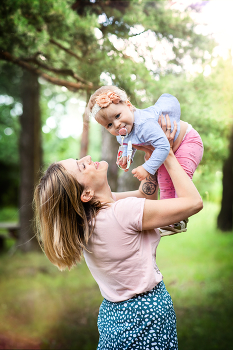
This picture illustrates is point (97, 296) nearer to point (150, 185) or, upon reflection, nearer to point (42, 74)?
point (150, 185)

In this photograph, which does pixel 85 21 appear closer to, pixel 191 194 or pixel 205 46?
pixel 205 46

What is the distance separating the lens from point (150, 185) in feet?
4.96

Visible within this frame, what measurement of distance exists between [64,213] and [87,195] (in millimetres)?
125

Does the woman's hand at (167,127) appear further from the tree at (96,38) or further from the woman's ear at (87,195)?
the tree at (96,38)

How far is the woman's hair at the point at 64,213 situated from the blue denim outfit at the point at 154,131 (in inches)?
12.0

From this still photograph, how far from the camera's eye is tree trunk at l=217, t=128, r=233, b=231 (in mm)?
2520

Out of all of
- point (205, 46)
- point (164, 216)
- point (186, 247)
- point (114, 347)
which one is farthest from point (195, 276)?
point (205, 46)

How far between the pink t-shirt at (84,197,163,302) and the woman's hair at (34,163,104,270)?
5 cm

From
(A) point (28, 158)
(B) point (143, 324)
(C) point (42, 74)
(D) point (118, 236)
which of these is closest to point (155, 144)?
(D) point (118, 236)

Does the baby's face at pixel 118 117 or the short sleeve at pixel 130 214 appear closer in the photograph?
the short sleeve at pixel 130 214

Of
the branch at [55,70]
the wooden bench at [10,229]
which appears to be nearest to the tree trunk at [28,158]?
the wooden bench at [10,229]

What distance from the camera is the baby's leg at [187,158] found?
4.39 ft

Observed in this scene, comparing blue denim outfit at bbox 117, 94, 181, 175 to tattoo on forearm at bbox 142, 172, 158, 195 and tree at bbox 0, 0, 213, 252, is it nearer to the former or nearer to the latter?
tattoo on forearm at bbox 142, 172, 158, 195

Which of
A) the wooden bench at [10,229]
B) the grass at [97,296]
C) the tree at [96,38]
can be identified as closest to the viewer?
the tree at [96,38]
